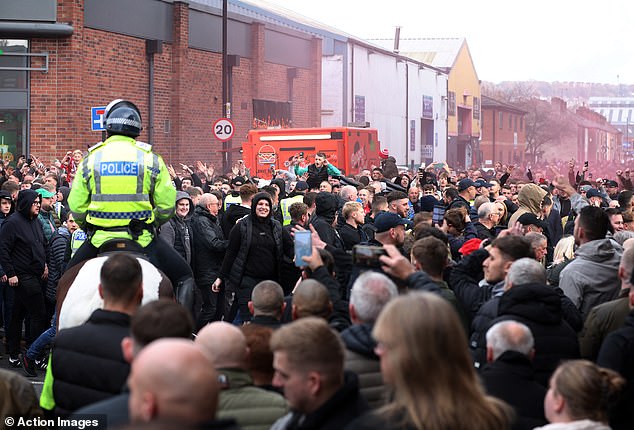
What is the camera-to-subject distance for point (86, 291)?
6754 millimetres

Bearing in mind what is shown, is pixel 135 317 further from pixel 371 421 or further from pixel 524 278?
pixel 524 278

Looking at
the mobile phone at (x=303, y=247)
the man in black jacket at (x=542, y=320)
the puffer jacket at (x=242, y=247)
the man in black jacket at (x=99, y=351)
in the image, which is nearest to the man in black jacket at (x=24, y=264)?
the puffer jacket at (x=242, y=247)

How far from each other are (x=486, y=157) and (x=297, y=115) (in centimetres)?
4722

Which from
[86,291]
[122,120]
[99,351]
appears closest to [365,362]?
[99,351]

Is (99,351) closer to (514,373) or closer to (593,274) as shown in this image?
(514,373)

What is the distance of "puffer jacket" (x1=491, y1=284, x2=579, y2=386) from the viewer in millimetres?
6195

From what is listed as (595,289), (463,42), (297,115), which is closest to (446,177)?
(595,289)

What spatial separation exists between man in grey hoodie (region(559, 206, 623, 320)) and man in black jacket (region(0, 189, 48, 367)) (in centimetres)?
675

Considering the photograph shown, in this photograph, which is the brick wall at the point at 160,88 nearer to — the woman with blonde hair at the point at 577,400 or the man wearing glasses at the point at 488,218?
the man wearing glasses at the point at 488,218

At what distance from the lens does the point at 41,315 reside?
12398 millimetres

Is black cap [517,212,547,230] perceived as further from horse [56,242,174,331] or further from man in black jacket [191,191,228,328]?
horse [56,242,174,331]

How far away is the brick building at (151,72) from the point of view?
27.0 metres

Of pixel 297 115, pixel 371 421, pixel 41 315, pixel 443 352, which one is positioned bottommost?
pixel 41 315

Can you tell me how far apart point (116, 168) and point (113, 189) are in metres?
0.16
